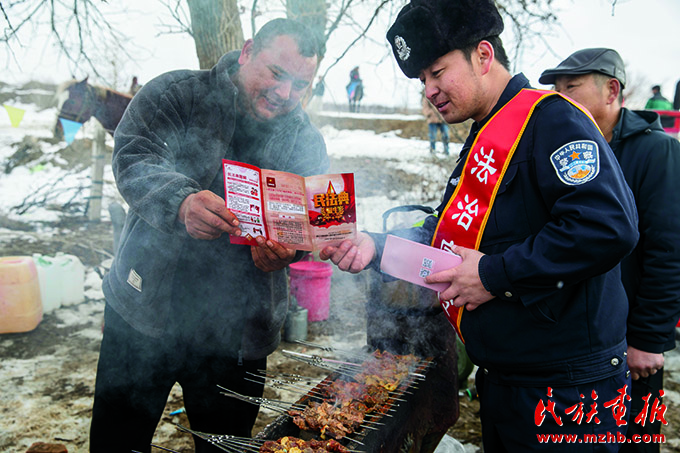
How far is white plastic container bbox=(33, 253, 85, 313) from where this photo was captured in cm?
568

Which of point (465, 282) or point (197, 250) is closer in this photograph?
point (465, 282)

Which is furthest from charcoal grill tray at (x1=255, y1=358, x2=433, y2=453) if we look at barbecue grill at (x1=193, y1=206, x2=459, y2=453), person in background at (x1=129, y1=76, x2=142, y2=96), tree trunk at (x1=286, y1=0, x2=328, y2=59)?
person in background at (x1=129, y1=76, x2=142, y2=96)

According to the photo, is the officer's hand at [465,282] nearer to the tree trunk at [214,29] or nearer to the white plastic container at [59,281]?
the tree trunk at [214,29]

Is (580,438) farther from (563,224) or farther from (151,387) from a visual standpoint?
(151,387)

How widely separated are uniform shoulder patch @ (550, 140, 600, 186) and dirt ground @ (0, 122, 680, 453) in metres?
2.37

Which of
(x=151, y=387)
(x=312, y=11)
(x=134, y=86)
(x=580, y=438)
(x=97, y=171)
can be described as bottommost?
(x=151, y=387)

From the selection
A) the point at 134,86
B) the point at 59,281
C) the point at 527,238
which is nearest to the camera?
the point at 527,238

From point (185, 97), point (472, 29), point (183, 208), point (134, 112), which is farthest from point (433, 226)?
point (134, 112)

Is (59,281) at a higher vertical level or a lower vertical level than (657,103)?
lower

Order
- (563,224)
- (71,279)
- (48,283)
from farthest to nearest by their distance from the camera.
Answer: (71,279), (48,283), (563,224)

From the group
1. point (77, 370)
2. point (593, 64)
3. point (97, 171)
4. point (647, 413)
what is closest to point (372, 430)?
point (647, 413)

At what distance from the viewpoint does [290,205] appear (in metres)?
1.96

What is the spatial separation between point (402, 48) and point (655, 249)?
1.83m

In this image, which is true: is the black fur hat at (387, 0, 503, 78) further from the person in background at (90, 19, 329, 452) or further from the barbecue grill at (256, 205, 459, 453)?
the barbecue grill at (256, 205, 459, 453)
